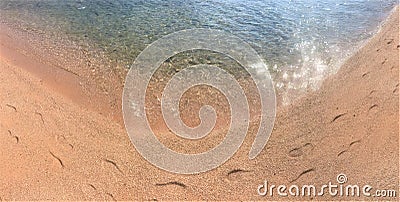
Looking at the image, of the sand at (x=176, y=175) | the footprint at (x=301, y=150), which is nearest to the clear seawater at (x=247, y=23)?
the sand at (x=176, y=175)

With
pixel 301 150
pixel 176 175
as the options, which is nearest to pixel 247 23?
pixel 301 150

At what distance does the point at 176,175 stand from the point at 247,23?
5.40 meters

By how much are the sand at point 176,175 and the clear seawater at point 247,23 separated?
1.09 m

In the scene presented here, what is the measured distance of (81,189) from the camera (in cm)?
480

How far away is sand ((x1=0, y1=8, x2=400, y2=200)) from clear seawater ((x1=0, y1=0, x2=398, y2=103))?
3.57ft

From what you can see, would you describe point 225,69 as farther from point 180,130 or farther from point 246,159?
point 246,159

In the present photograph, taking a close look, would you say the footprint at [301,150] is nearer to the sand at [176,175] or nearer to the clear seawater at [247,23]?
the sand at [176,175]

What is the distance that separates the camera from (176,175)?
5.00 m

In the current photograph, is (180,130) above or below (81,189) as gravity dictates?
above

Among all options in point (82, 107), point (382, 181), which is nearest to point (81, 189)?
point (82, 107)

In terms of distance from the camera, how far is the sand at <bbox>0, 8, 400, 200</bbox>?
4812 mm

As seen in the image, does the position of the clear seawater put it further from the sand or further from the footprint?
the footprint

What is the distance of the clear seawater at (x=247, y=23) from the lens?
25.0ft

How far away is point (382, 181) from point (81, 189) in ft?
14.1
